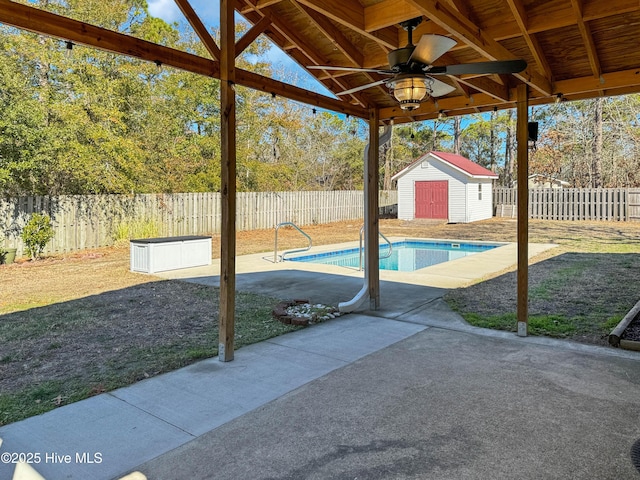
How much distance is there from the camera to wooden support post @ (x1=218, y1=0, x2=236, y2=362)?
11.8 feet

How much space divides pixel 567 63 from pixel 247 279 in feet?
17.9

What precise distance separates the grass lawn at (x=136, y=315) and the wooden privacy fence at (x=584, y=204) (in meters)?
9.01

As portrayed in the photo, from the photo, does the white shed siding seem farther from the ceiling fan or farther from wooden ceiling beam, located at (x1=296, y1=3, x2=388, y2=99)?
the ceiling fan

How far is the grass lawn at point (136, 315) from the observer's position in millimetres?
3477

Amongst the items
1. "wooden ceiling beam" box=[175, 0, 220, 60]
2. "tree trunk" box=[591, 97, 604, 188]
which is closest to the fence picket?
"tree trunk" box=[591, 97, 604, 188]

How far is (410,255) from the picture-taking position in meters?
12.1

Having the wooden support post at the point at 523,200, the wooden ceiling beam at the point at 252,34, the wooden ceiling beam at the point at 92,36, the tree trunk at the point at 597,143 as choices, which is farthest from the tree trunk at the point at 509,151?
the wooden ceiling beam at the point at 92,36

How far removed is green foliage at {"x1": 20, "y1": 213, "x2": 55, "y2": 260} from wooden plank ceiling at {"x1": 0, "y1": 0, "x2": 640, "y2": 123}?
24.4ft

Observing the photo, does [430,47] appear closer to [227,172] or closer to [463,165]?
[227,172]

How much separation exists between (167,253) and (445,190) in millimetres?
13751

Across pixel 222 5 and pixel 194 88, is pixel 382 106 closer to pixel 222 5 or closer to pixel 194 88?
pixel 222 5

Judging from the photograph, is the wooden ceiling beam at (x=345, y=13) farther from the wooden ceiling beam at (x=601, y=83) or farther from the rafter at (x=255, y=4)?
the wooden ceiling beam at (x=601, y=83)

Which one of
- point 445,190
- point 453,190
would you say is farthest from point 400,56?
point 445,190

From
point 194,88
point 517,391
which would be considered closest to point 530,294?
point 517,391
